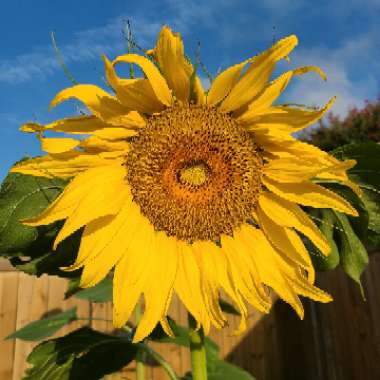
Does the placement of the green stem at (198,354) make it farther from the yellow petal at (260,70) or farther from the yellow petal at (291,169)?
the yellow petal at (260,70)

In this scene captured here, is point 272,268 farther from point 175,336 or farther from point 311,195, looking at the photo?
point 175,336

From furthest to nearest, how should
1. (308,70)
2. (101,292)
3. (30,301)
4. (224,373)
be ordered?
1. (30,301)
2. (101,292)
3. (224,373)
4. (308,70)

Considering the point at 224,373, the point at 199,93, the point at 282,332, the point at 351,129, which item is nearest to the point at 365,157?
the point at 199,93

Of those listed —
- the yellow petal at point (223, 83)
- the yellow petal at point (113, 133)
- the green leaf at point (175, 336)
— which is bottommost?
the green leaf at point (175, 336)

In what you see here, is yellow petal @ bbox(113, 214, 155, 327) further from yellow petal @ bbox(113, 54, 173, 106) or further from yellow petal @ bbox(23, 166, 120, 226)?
yellow petal @ bbox(113, 54, 173, 106)

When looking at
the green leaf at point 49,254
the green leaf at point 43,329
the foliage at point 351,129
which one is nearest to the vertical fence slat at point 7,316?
the green leaf at point 43,329

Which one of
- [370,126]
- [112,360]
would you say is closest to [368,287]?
[112,360]

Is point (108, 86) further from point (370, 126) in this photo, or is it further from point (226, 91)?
point (370, 126)
